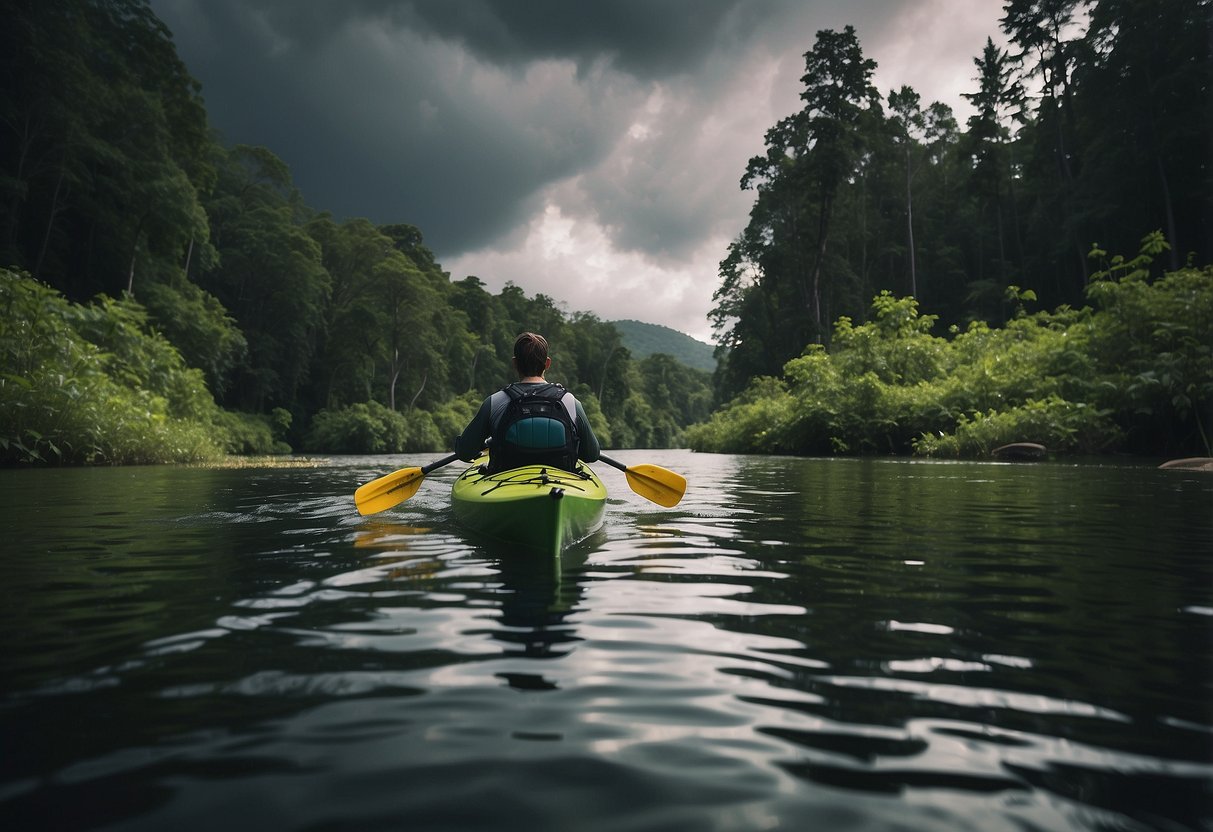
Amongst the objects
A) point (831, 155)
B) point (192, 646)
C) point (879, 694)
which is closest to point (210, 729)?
point (192, 646)

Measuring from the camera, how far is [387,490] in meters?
5.87

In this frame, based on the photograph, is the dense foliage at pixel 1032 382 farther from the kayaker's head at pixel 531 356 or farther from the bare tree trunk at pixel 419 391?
the bare tree trunk at pixel 419 391

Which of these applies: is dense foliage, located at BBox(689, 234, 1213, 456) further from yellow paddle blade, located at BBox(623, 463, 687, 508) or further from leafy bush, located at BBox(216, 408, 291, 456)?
leafy bush, located at BBox(216, 408, 291, 456)

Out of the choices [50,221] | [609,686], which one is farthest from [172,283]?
[609,686]

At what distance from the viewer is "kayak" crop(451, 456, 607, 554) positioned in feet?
13.0

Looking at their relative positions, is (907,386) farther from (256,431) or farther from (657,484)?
(256,431)

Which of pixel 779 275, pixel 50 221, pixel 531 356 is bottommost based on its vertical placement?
pixel 531 356

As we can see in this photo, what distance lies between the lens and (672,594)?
3.14 metres

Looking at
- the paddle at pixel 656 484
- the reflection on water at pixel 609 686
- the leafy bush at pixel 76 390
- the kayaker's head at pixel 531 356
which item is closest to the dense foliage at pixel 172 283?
the leafy bush at pixel 76 390

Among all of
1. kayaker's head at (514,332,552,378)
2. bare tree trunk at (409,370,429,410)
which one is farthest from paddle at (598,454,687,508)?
bare tree trunk at (409,370,429,410)

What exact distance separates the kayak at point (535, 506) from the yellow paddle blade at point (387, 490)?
840mm

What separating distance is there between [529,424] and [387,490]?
1.66 meters

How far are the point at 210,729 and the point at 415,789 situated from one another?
60 cm

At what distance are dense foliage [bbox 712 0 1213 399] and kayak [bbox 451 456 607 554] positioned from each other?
975 inches
